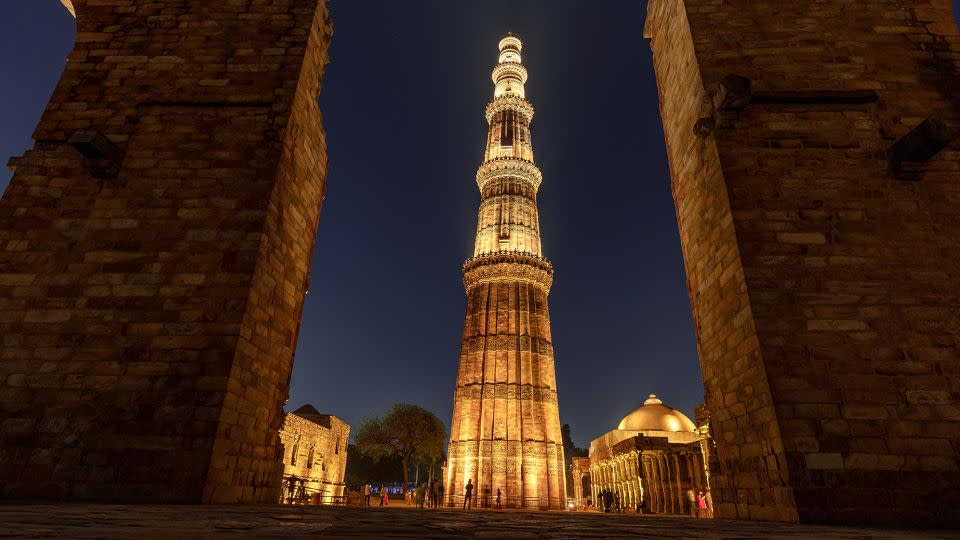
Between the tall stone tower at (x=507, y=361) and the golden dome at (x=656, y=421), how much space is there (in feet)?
17.2

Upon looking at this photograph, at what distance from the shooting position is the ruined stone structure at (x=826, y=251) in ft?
15.8

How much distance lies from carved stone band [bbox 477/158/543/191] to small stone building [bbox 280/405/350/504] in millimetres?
15912

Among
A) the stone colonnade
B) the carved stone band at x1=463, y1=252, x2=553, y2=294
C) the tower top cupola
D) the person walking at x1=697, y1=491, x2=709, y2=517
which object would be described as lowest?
the person walking at x1=697, y1=491, x2=709, y2=517

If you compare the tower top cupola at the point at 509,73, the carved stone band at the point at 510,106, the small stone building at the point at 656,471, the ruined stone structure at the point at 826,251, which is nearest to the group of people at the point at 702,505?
the small stone building at the point at 656,471

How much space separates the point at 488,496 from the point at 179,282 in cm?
1780

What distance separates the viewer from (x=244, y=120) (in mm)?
6922

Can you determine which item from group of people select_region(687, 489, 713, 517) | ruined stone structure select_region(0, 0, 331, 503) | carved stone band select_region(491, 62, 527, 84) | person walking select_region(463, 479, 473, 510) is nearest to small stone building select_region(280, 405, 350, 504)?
person walking select_region(463, 479, 473, 510)

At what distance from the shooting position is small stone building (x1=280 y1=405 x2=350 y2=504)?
23766mm

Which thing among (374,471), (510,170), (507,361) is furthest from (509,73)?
(374,471)

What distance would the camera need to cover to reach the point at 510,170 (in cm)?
2722

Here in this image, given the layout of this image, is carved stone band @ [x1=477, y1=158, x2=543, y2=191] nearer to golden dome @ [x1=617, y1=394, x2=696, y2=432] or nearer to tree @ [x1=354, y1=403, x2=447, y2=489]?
golden dome @ [x1=617, y1=394, x2=696, y2=432]

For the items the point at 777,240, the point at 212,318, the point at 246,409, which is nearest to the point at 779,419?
the point at 777,240

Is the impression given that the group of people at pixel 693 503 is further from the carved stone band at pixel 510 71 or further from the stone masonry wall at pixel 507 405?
the carved stone band at pixel 510 71

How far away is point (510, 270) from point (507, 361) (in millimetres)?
4422
